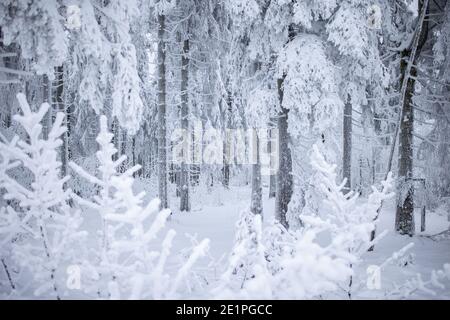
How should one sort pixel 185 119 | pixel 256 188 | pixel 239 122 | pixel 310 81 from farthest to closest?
pixel 239 122 < pixel 185 119 < pixel 256 188 < pixel 310 81

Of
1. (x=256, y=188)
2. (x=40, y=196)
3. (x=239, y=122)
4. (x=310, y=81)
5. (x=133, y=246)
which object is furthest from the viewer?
(x=239, y=122)

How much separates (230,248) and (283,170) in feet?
9.97

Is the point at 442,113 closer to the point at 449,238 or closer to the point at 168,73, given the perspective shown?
the point at 449,238

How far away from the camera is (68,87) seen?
47.6 feet

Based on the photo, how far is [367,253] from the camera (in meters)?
9.22

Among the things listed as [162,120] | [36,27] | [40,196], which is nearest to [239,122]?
[162,120]

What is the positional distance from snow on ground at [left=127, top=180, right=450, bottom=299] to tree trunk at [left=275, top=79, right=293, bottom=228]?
1.64 ft

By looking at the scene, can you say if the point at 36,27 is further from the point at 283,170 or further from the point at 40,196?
the point at 283,170

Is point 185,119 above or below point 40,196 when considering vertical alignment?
above

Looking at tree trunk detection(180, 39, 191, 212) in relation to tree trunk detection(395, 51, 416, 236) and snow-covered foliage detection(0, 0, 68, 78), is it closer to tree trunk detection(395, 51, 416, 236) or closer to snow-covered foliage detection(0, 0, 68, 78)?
tree trunk detection(395, 51, 416, 236)

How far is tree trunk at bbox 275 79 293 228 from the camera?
9.42 m

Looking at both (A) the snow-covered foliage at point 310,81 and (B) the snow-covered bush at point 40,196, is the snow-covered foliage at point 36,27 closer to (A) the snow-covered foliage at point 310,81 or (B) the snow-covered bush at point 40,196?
(B) the snow-covered bush at point 40,196

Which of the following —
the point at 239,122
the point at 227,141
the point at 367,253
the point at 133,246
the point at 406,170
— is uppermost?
the point at 239,122

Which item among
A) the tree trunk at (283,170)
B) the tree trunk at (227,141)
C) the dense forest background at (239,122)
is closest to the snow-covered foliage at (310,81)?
the dense forest background at (239,122)
